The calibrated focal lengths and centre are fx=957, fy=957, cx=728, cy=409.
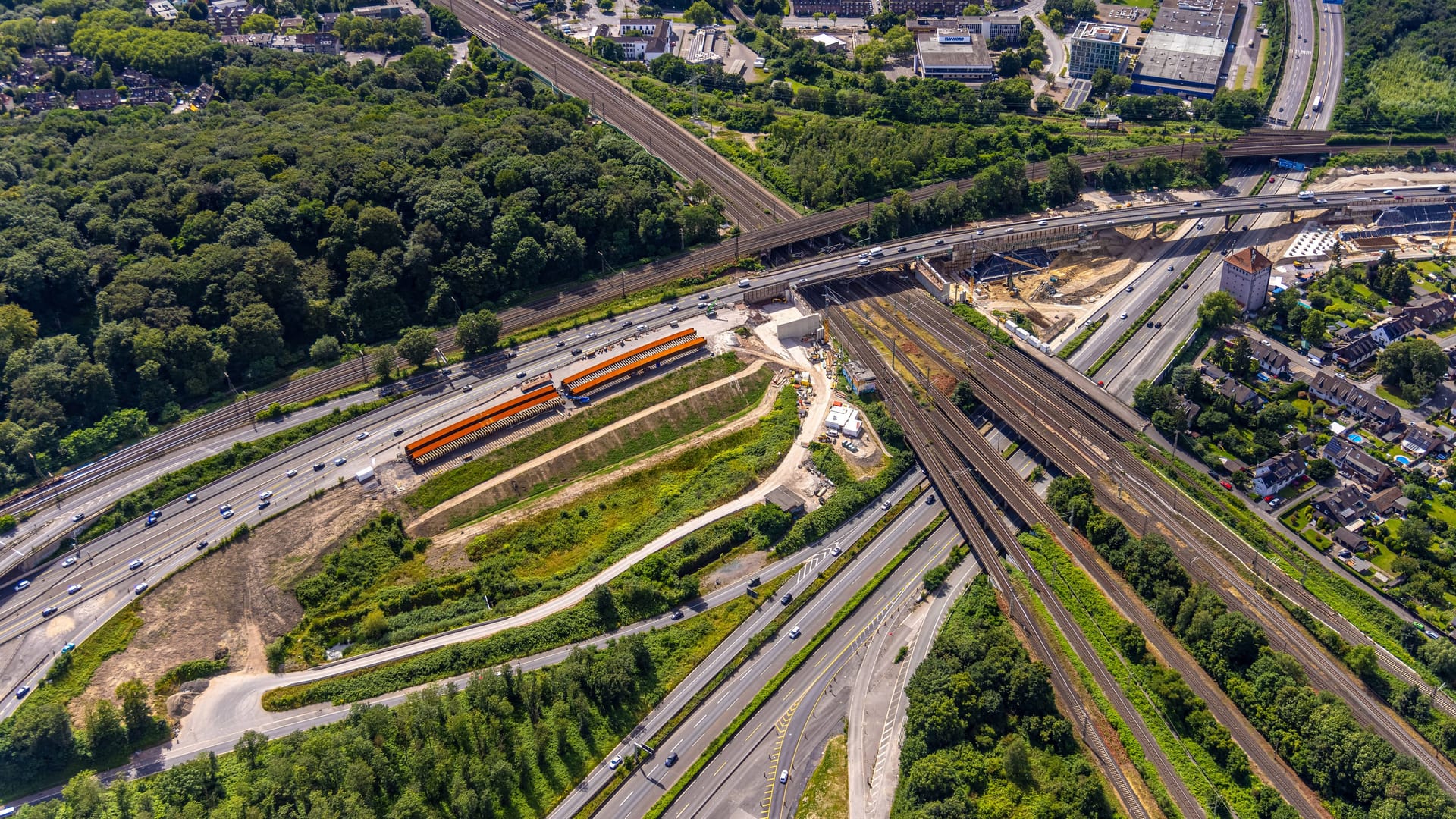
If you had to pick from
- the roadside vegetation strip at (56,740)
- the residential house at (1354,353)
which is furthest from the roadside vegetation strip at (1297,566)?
the roadside vegetation strip at (56,740)

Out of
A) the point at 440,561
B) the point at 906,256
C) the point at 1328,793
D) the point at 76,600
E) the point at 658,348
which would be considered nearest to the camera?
the point at 1328,793

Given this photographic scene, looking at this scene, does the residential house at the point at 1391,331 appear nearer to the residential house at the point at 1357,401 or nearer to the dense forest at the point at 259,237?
the residential house at the point at 1357,401

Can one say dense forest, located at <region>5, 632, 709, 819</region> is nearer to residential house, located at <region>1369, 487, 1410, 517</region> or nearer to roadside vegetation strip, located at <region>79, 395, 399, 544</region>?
roadside vegetation strip, located at <region>79, 395, 399, 544</region>

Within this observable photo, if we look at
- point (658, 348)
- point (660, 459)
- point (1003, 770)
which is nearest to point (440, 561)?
point (660, 459)

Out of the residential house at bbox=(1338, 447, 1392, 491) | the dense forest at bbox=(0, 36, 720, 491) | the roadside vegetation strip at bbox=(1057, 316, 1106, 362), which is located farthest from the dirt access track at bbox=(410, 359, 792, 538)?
the residential house at bbox=(1338, 447, 1392, 491)

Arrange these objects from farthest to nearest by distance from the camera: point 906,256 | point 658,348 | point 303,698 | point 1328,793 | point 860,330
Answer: point 906,256 → point 860,330 → point 658,348 → point 303,698 → point 1328,793

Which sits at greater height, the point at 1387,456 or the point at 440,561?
the point at 1387,456

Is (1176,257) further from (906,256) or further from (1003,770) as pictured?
(1003,770)
